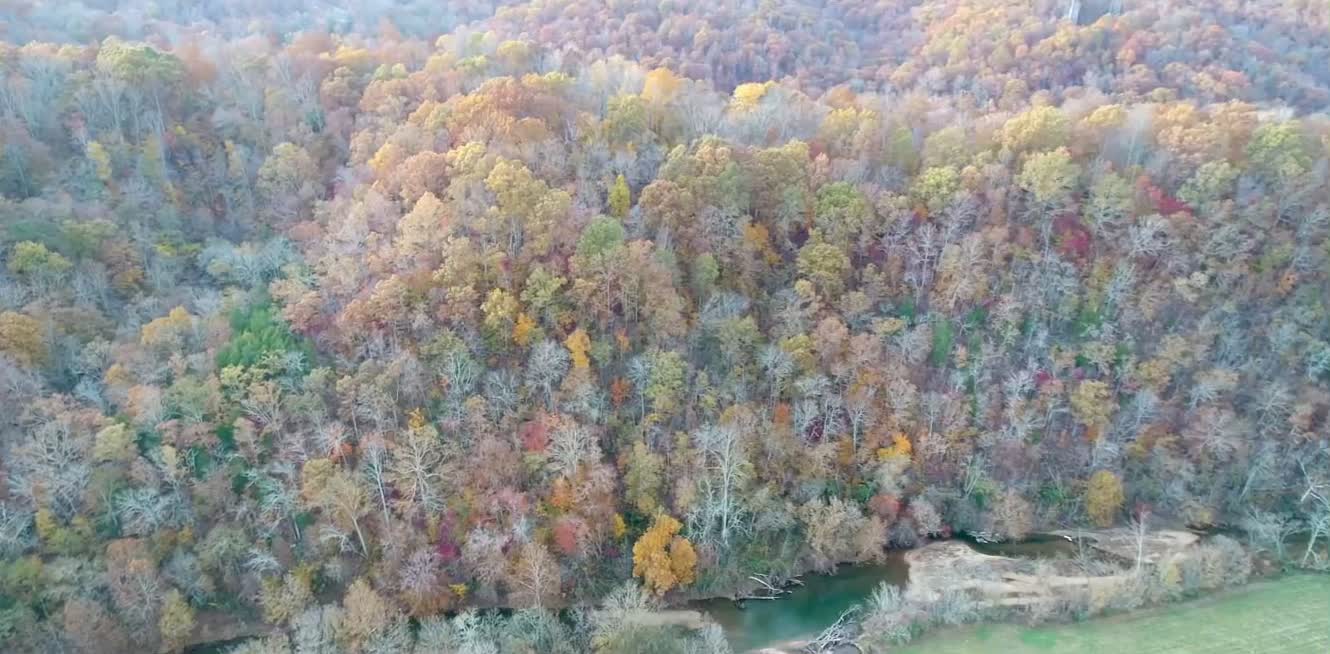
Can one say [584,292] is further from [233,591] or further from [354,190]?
[233,591]

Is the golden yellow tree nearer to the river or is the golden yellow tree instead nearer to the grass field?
the river

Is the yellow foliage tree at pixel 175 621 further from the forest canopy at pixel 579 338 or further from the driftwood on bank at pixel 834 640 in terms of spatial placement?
the driftwood on bank at pixel 834 640

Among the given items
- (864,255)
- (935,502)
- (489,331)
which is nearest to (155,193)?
(489,331)

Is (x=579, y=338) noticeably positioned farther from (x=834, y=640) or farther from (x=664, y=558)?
(x=834, y=640)

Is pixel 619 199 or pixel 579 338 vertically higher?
pixel 619 199

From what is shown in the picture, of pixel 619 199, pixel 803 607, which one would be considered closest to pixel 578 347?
pixel 619 199

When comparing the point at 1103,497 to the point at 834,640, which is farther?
the point at 1103,497

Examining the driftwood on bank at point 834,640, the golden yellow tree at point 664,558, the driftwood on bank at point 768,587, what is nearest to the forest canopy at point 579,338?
the golden yellow tree at point 664,558

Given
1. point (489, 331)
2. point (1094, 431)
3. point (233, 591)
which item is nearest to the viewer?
point (233, 591)
